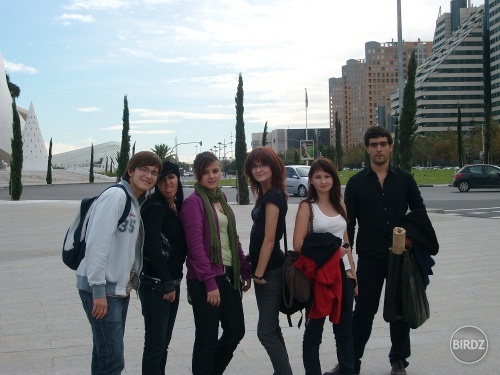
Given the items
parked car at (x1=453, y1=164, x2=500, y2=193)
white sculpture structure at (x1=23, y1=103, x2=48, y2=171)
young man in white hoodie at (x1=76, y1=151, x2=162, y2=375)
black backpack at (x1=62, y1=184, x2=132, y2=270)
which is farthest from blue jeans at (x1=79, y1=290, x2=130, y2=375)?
white sculpture structure at (x1=23, y1=103, x2=48, y2=171)

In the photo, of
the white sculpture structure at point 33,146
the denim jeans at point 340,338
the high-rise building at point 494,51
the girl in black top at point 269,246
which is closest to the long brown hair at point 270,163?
the girl in black top at point 269,246

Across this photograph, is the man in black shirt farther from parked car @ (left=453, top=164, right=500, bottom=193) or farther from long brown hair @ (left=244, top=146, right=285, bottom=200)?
parked car @ (left=453, top=164, right=500, bottom=193)

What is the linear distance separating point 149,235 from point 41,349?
6.55ft

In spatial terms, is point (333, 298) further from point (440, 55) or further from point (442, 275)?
point (440, 55)

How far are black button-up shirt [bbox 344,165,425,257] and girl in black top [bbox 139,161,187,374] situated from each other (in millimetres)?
1330

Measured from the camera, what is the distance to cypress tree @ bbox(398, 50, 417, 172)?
17.1m

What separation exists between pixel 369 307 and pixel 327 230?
0.73 m


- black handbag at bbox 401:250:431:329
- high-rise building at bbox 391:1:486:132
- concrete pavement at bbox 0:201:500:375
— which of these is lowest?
concrete pavement at bbox 0:201:500:375

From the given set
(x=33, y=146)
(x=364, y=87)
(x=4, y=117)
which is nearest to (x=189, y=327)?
(x=4, y=117)

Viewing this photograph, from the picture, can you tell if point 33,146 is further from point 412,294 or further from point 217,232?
point 412,294

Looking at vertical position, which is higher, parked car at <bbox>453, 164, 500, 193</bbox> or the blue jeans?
parked car at <bbox>453, 164, 500, 193</bbox>

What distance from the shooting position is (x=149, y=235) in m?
3.34

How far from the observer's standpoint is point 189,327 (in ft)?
17.4

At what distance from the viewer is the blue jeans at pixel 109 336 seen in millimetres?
3072
